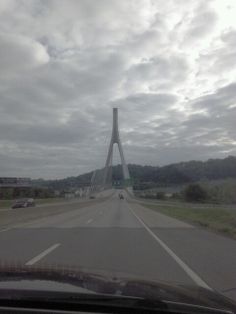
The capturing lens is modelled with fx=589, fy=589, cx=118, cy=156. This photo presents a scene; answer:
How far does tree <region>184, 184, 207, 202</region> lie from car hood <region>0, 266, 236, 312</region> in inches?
3863

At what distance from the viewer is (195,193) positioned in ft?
344

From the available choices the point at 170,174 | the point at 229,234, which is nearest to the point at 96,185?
the point at 170,174

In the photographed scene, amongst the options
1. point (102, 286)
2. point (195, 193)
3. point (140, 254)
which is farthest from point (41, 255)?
point (195, 193)

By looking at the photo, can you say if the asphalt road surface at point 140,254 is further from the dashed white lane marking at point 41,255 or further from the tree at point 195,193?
the tree at point 195,193

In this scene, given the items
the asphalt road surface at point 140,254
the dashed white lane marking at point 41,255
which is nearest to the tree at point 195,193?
the asphalt road surface at point 140,254

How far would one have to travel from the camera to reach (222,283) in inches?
413

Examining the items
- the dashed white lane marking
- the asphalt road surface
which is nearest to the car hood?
the asphalt road surface

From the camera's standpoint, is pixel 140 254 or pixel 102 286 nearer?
pixel 102 286

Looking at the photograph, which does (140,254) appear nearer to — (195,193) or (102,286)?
(102,286)

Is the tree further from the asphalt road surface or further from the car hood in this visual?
the car hood

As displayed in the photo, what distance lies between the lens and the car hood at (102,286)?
4490mm

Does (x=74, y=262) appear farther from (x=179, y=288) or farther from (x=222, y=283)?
(x=179, y=288)

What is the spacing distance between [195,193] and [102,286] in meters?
101

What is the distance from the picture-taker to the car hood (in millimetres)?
4490
